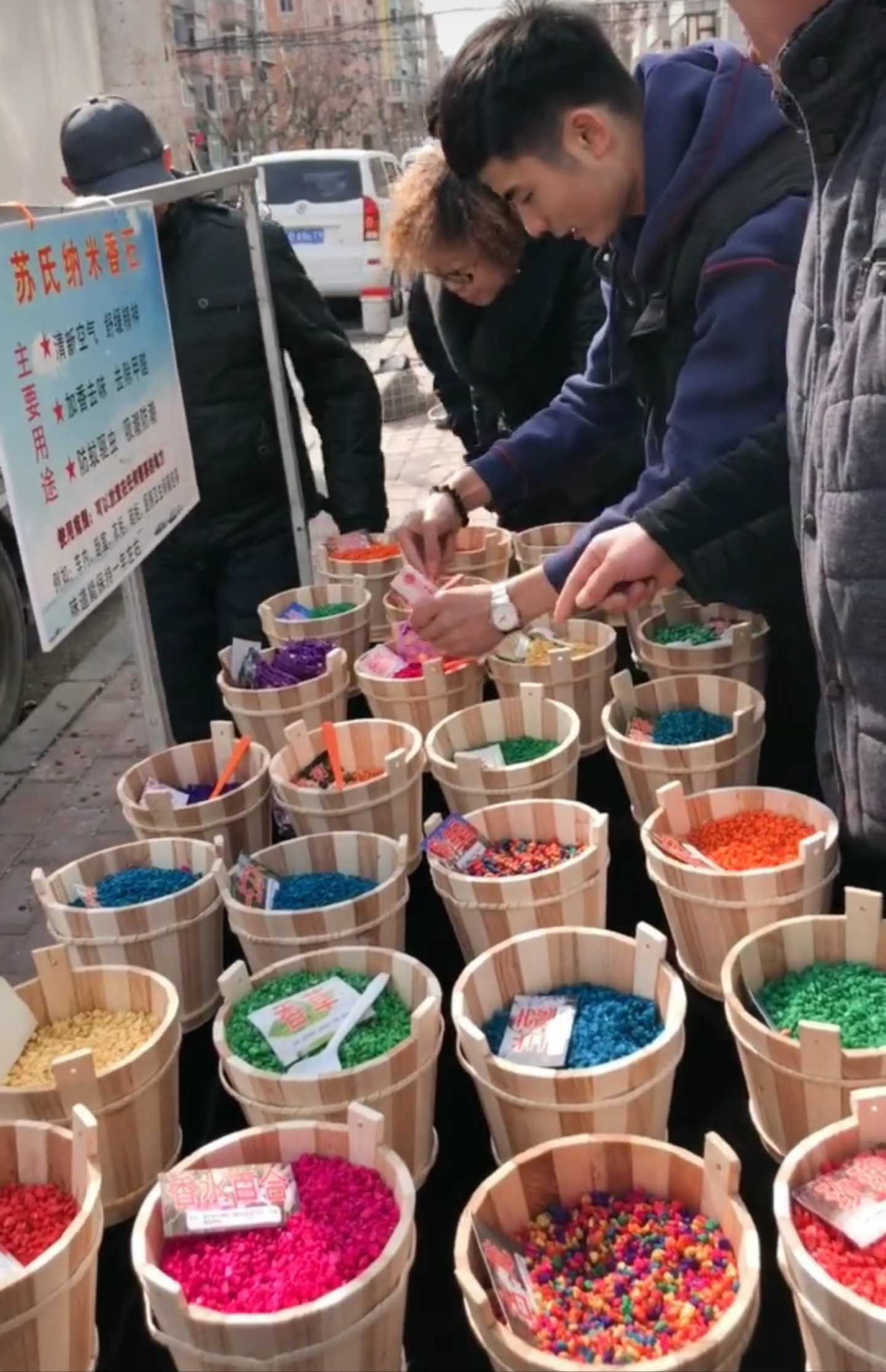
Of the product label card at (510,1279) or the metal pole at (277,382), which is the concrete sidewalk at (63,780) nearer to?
the metal pole at (277,382)

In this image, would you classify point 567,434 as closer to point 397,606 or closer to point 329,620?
point 397,606

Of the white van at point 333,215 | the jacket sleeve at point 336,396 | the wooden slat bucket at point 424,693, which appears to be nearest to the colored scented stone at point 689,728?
the wooden slat bucket at point 424,693

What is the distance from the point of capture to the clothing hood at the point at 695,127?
1.65 m

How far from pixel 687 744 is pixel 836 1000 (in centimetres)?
55

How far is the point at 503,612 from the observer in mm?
1831

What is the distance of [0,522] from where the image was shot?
4523mm

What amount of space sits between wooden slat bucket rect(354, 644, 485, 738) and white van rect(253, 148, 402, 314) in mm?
11615

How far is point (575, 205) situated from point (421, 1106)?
1.26 m

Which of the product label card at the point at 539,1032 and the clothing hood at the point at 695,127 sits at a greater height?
→ the clothing hood at the point at 695,127

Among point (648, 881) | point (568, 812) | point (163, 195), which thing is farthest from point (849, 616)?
point (163, 195)

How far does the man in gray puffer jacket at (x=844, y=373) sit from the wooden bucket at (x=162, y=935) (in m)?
0.81

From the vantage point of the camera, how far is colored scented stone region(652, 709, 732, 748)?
181 cm

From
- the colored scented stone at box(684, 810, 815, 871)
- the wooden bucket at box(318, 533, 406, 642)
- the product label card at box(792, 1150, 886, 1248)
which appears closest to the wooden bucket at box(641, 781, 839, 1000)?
the colored scented stone at box(684, 810, 815, 871)

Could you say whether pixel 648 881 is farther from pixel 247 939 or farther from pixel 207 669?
pixel 207 669
